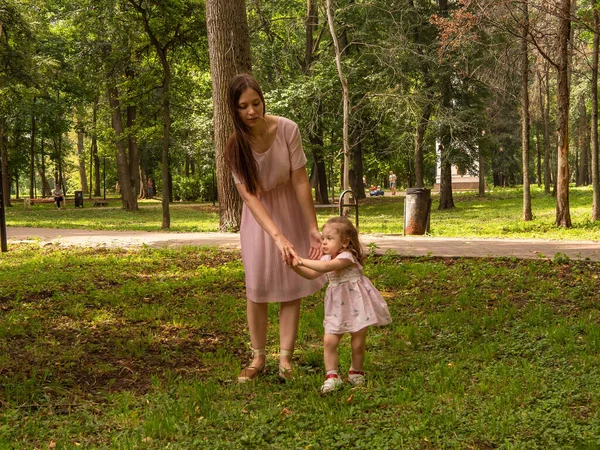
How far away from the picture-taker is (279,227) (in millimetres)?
4449

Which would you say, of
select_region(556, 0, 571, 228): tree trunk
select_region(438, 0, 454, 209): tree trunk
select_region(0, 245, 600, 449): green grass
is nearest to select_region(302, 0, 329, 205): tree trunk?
select_region(438, 0, 454, 209): tree trunk

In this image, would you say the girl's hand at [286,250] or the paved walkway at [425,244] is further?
the paved walkway at [425,244]

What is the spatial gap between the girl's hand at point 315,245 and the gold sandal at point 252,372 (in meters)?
0.78

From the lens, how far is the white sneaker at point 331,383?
412 cm

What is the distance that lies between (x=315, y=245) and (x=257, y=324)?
71cm

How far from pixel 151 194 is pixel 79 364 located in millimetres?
43123

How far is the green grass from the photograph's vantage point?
137 inches

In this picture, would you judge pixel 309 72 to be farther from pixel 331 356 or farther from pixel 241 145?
pixel 331 356

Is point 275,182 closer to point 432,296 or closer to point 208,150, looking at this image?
point 432,296

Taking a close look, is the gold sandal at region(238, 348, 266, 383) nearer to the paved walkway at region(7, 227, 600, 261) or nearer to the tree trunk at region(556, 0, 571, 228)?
the paved walkway at region(7, 227, 600, 261)

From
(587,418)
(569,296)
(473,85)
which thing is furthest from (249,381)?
(473,85)

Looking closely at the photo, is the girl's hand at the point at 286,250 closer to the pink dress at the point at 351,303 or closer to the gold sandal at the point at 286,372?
the pink dress at the point at 351,303

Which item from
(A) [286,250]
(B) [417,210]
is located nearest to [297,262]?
(A) [286,250]

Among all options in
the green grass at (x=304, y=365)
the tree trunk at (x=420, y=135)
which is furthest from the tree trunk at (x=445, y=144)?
the green grass at (x=304, y=365)
